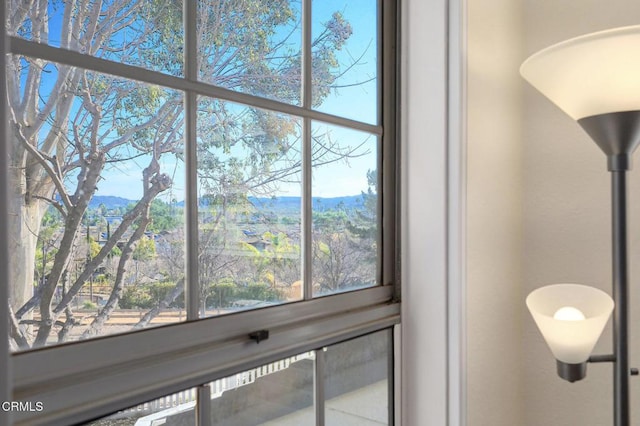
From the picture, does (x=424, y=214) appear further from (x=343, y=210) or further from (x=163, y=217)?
(x=163, y=217)

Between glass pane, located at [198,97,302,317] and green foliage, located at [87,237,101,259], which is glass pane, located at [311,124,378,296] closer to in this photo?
glass pane, located at [198,97,302,317]

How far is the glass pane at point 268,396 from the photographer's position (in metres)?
0.83

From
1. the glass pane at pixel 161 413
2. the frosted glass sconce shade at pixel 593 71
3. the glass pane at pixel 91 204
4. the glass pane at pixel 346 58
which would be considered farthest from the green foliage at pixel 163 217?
the frosted glass sconce shade at pixel 593 71

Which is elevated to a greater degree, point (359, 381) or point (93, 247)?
point (93, 247)

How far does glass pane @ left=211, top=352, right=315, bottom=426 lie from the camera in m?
0.83

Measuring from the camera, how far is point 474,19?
4.08 ft

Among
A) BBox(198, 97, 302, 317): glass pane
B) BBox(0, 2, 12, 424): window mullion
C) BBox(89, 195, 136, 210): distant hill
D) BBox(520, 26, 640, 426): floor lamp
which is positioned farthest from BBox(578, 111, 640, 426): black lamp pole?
BBox(0, 2, 12, 424): window mullion

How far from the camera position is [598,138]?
965mm

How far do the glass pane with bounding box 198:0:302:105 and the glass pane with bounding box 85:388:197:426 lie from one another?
1.67 feet

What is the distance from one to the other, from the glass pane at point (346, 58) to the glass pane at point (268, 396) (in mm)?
534

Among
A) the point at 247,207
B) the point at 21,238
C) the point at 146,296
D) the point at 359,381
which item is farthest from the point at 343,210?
the point at 21,238

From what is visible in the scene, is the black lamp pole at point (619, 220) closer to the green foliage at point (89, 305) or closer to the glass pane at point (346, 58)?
the glass pane at point (346, 58)

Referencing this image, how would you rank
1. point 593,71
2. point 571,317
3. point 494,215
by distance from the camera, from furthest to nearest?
point 494,215
point 571,317
point 593,71

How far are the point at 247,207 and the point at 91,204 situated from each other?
0.28 m
